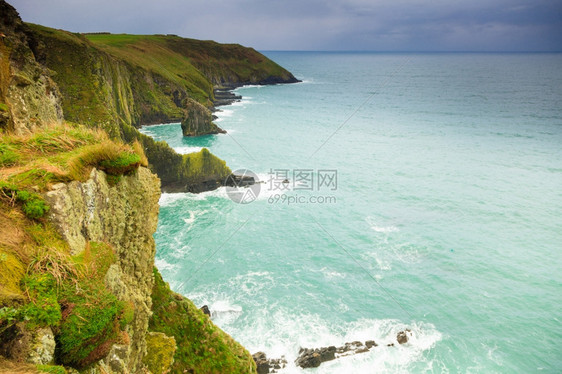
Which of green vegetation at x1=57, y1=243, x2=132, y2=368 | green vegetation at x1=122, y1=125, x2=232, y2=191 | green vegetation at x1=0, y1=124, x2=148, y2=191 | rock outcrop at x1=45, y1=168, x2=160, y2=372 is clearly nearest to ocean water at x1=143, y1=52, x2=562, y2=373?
green vegetation at x1=122, y1=125, x2=232, y2=191

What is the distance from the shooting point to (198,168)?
134 feet

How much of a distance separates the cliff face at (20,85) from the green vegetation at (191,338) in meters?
9.64

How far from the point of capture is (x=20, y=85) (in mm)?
17203

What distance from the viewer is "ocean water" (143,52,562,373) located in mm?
21531

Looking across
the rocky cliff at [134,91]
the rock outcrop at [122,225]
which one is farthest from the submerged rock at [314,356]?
the rocky cliff at [134,91]

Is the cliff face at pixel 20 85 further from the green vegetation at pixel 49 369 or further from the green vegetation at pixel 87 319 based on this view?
the green vegetation at pixel 49 369

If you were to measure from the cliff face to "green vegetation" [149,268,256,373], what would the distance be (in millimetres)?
9640

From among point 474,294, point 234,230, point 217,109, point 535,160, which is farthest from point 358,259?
point 217,109

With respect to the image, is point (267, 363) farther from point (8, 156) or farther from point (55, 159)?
point (8, 156)

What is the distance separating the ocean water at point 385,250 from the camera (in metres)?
21.5

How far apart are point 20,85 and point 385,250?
30.1 metres

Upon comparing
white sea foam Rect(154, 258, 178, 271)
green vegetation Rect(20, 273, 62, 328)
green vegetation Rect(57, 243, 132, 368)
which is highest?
green vegetation Rect(20, 273, 62, 328)

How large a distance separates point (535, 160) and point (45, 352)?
6805 cm

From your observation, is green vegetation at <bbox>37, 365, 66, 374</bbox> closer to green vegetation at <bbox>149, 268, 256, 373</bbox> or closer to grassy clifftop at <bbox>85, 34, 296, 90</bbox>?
green vegetation at <bbox>149, 268, 256, 373</bbox>
